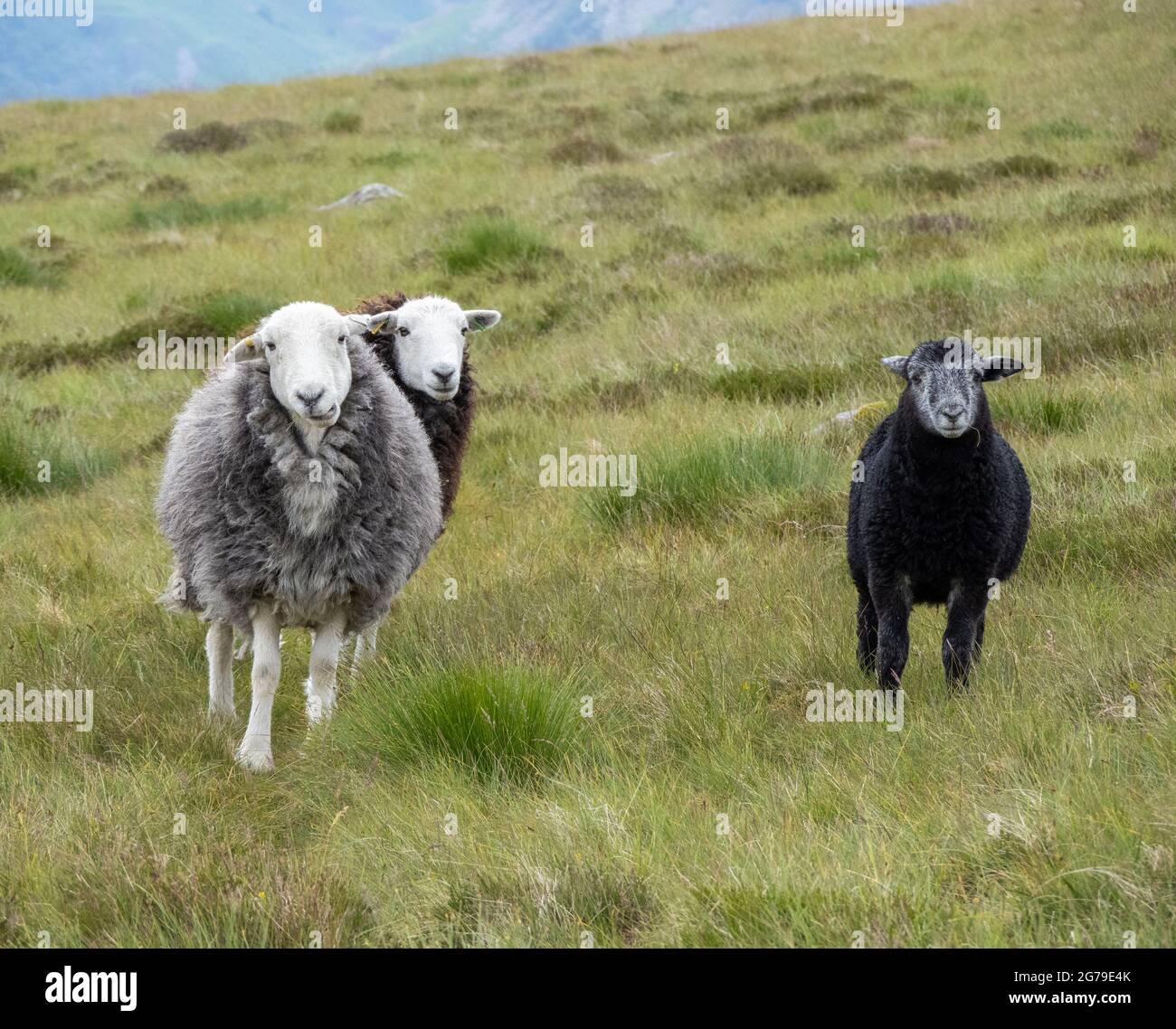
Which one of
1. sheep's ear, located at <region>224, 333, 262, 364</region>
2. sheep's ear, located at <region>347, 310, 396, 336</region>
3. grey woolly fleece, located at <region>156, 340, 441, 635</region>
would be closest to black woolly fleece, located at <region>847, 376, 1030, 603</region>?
grey woolly fleece, located at <region>156, 340, 441, 635</region>

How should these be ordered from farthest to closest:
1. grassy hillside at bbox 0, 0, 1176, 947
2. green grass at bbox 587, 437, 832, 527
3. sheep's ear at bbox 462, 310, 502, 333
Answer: green grass at bbox 587, 437, 832, 527, sheep's ear at bbox 462, 310, 502, 333, grassy hillside at bbox 0, 0, 1176, 947

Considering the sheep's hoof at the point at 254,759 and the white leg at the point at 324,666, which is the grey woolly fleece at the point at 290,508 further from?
the sheep's hoof at the point at 254,759

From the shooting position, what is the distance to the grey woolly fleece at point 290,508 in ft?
14.9

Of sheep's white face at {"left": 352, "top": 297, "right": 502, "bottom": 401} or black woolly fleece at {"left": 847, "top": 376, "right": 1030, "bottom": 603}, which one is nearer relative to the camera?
black woolly fleece at {"left": 847, "top": 376, "right": 1030, "bottom": 603}

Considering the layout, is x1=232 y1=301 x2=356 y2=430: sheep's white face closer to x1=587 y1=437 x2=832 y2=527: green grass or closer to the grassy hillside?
the grassy hillside

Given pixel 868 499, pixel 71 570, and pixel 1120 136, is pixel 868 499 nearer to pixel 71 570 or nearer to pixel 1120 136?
pixel 71 570

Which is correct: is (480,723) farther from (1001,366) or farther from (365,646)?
(1001,366)

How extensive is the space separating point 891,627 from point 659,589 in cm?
135

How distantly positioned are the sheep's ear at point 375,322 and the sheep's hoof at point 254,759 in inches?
66.3

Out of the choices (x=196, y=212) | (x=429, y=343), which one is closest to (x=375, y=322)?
(x=429, y=343)

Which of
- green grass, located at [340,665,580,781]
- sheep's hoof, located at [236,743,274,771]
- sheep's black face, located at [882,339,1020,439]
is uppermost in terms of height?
sheep's black face, located at [882,339,1020,439]

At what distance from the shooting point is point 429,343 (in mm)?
5785

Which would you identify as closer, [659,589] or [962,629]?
[962,629]

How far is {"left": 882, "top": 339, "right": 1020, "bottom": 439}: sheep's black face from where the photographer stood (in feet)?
13.4
